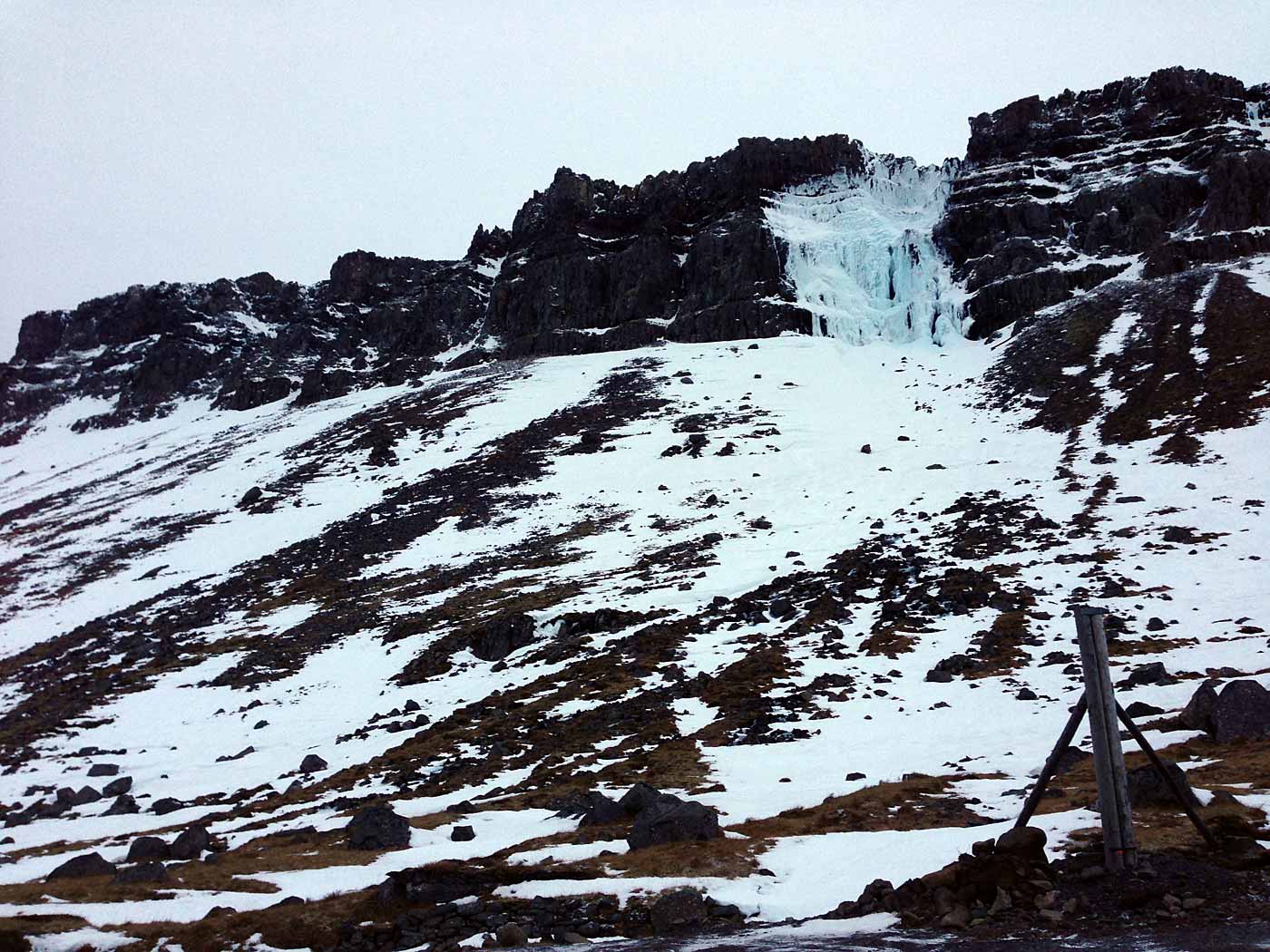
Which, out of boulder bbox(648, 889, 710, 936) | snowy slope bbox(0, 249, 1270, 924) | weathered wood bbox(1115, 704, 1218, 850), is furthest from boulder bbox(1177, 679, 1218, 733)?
boulder bbox(648, 889, 710, 936)

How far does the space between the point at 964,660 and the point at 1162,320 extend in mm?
59639

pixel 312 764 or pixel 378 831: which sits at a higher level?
pixel 378 831

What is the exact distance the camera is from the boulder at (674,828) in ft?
43.6

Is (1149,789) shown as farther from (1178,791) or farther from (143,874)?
(143,874)

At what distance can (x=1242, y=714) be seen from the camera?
15.4 metres

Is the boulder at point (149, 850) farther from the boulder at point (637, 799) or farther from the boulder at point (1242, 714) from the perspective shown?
the boulder at point (1242, 714)

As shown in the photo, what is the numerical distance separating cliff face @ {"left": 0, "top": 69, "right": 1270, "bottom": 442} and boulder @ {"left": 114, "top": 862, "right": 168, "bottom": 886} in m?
94.9

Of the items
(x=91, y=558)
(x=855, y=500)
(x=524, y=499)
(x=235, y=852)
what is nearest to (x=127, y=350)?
(x=91, y=558)

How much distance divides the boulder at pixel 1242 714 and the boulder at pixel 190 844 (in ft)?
69.4

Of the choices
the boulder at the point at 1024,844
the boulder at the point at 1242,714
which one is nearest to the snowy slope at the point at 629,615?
the boulder at the point at 1242,714

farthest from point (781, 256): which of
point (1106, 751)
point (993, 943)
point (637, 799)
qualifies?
point (993, 943)

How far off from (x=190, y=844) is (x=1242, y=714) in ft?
72.3

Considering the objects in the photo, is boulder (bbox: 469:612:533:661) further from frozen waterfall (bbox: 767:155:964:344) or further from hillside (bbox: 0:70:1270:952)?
frozen waterfall (bbox: 767:155:964:344)

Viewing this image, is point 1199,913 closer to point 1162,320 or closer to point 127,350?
point 1162,320
